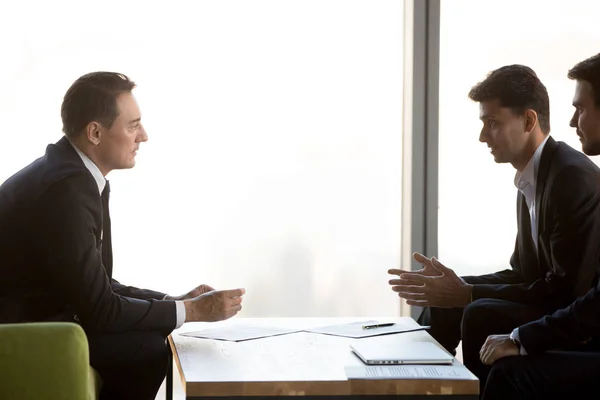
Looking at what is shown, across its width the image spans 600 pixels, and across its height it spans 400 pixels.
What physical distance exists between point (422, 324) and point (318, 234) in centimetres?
98

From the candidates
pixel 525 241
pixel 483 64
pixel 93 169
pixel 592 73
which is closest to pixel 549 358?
pixel 525 241

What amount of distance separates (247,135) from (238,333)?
4.58 feet

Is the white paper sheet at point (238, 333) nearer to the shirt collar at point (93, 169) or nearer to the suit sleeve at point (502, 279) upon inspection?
the shirt collar at point (93, 169)

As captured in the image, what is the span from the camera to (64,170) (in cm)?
260

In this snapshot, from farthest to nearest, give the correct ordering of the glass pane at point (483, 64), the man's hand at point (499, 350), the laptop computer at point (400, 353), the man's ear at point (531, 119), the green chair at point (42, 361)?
1. the glass pane at point (483, 64)
2. the man's ear at point (531, 119)
3. the man's hand at point (499, 350)
4. the laptop computer at point (400, 353)
5. the green chair at point (42, 361)

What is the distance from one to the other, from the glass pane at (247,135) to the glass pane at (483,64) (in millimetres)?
225

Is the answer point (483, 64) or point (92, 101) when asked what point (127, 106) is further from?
point (483, 64)

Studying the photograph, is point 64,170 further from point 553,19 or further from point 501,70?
point 553,19

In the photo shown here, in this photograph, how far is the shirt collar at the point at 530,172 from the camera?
2.97m

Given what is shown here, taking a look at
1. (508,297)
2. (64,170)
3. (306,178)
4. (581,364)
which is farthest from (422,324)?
(64,170)

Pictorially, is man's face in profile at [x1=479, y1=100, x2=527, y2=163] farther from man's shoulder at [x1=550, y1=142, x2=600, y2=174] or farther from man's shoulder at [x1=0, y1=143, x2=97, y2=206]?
man's shoulder at [x1=0, y1=143, x2=97, y2=206]

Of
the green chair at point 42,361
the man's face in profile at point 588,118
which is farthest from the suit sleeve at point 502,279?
the green chair at point 42,361

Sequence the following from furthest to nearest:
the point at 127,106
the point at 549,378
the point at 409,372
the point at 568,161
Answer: the point at 127,106
the point at 568,161
the point at 549,378
the point at 409,372

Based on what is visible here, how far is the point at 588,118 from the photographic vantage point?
2699mm
